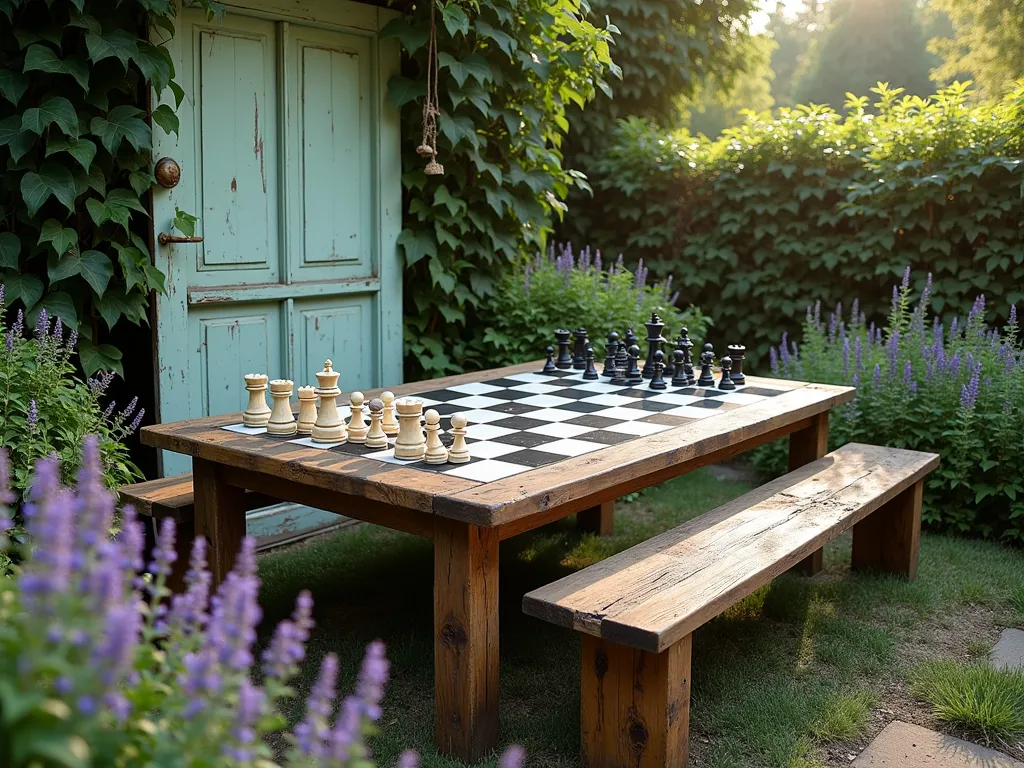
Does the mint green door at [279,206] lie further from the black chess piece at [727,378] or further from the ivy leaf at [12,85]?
the black chess piece at [727,378]

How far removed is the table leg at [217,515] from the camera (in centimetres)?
333

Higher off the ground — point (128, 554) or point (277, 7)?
point (277, 7)

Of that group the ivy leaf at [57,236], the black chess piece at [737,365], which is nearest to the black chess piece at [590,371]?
the black chess piece at [737,365]

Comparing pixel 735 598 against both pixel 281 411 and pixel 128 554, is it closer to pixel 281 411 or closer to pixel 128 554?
pixel 281 411

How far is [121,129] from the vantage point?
401 centimetres

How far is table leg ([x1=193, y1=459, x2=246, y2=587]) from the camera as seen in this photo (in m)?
3.33

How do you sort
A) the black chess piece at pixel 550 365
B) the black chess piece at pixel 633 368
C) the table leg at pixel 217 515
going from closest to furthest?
the table leg at pixel 217 515 → the black chess piece at pixel 633 368 → the black chess piece at pixel 550 365

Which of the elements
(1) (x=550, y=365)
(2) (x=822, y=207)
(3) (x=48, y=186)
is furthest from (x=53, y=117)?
(2) (x=822, y=207)

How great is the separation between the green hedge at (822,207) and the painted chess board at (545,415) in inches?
108

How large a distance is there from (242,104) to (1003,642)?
394 cm

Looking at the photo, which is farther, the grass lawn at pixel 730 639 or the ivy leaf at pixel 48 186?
the ivy leaf at pixel 48 186

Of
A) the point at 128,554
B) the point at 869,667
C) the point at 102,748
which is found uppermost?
the point at 128,554

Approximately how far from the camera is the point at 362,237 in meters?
5.25

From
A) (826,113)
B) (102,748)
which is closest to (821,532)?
(102,748)
